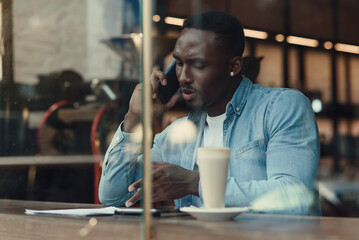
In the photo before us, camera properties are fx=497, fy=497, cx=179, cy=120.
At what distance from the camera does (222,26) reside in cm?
160

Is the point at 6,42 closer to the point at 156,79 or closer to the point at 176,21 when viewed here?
Result: the point at 176,21

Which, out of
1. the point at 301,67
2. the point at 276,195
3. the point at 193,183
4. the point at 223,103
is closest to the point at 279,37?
the point at 301,67

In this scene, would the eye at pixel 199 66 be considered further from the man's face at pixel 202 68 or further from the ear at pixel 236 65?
the ear at pixel 236 65

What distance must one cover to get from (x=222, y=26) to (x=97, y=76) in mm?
2579

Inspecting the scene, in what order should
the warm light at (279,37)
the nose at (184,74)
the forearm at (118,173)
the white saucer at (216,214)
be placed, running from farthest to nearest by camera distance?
the warm light at (279,37) → the nose at (184,74) → the forearm at (118,173) → the white saucer at (216,214)

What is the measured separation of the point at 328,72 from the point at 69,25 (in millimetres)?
2455

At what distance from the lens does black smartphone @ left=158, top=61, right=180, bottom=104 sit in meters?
1.33

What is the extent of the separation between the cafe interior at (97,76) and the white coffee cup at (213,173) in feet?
2.25

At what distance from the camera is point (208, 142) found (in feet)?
4.75

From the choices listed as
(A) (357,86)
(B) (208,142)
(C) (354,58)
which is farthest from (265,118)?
(A) (357,86)

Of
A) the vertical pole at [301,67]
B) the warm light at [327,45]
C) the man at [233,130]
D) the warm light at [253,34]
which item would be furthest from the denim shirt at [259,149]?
the warm light at [327,45]

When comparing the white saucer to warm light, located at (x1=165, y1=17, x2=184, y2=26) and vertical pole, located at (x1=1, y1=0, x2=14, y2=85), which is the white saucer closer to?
warm light, located at (x1=165, y1=17, x2=184, y2=26)

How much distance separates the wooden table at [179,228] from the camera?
819mm

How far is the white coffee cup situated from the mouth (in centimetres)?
44
